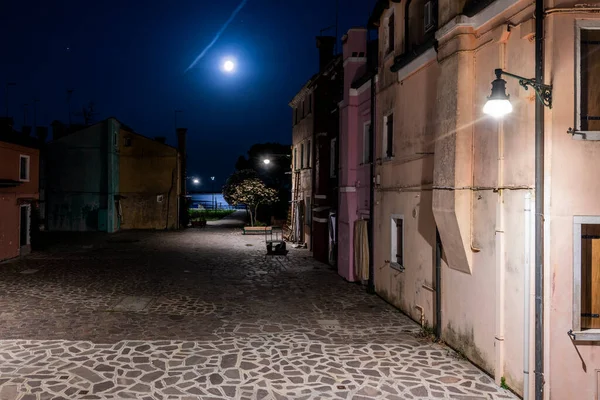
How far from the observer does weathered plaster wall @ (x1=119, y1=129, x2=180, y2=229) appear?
39156 millimetres

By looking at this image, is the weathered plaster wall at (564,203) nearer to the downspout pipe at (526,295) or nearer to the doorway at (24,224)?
the downspout pipe at (526,295)

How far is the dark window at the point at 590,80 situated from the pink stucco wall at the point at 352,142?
30.8ft

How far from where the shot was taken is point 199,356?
A: 29.0 feet

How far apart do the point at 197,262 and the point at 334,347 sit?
1297cm

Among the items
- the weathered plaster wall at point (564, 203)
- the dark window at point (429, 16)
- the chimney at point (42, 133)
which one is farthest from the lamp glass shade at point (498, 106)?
the chimney at point (42, 133)

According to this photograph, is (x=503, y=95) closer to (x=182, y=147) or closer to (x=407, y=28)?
(x=407, y=28)

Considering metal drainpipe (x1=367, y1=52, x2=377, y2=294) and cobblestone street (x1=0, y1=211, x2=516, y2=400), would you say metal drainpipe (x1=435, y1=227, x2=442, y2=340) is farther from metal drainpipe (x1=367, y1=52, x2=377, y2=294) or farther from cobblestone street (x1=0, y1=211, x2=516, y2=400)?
metal drainpipe (x1=367, y1=52, x2=377, y2=294)

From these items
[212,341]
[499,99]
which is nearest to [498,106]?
[499,99]

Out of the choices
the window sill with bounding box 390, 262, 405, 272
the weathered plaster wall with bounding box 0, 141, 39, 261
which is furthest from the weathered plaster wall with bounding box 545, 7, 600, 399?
the weathered plaster wall with bounding box 0, 141, 39, 261

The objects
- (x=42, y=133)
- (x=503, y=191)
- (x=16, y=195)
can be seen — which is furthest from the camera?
(x=42, y=133)

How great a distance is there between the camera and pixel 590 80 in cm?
658

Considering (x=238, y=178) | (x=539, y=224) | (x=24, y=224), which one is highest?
→ (x=238, y=178)

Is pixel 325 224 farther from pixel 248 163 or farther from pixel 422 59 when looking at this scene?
pixel 248 163

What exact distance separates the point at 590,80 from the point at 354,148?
10025 mm
